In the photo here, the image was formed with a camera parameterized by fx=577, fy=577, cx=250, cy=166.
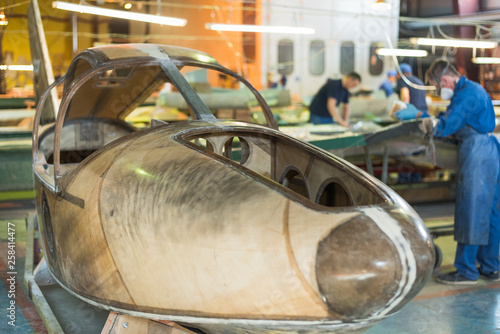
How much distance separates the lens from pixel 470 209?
4.72m

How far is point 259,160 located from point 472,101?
2.07 meters

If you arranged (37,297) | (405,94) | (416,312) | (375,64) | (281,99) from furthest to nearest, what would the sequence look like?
(375,64), (281,99), (405,94), (416,312), (37,297)

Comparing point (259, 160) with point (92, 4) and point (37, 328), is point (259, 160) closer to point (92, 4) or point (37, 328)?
point (37, 328)

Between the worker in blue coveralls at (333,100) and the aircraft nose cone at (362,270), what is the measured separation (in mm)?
6165

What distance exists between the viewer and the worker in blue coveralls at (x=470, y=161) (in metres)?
4.63

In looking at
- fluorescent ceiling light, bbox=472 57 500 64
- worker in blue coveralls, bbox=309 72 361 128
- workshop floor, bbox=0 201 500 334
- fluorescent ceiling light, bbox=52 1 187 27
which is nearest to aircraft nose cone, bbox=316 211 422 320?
workshop floor, bbox=0 201 500 334

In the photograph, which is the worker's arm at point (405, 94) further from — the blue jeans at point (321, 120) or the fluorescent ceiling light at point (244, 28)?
the fluorescent ceiling light at point (244, 28)

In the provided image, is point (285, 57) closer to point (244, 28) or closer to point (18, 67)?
point (244, 28)

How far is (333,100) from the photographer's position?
8297 mm

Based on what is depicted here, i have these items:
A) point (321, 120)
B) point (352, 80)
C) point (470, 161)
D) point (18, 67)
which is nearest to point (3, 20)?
point (18, 67)

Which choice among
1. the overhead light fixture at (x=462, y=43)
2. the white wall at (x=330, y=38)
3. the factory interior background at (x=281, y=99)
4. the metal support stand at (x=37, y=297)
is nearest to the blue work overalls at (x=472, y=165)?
the factory interior background at (x=281, y=99)

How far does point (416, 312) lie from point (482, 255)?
48.2 inches

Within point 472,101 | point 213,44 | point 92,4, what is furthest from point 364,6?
point 472,101

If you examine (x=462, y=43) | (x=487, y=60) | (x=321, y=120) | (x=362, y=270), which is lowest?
(x=321, y=120)
